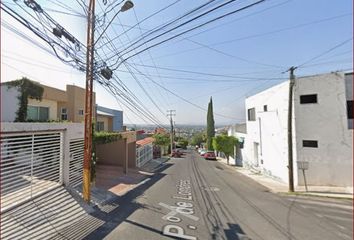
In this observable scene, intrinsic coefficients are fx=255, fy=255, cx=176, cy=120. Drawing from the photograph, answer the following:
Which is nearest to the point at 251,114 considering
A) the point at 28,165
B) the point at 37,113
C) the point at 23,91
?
the point at 37,113

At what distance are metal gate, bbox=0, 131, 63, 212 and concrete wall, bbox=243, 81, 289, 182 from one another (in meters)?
15.4

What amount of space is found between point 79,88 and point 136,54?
1544cm

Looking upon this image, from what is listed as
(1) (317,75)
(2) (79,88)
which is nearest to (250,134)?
(1) (317,75)

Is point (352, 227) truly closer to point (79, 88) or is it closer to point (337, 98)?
point (337, 98)

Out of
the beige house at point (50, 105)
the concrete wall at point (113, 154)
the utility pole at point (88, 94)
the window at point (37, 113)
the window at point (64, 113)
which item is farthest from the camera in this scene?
the window at point (64, 113)

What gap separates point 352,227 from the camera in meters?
8.88

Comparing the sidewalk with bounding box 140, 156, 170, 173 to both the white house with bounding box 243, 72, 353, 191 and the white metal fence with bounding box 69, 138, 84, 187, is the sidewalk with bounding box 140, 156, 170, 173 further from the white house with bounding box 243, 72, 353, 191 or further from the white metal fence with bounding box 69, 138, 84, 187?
the white metal fence with bounding box 69, 138, 84, 187

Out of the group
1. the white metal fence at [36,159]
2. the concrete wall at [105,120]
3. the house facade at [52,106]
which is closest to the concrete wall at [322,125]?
the white metal fence at [36,159]

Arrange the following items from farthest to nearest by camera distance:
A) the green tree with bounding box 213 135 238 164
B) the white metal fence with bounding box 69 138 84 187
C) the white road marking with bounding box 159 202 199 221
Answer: the green tree with bounding box 213 135 238 164 → the white metal fence with bounding box 69 138 84 187 → the white road marking with bounding box 159 202 199 221

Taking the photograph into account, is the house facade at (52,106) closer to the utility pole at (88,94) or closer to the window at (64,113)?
the window at (64,113)

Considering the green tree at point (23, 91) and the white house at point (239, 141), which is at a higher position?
the green tree at point (23, 91)

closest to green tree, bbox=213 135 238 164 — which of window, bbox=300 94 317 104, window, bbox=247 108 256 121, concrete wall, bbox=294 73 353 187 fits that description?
window, bbox=247 108 256 121

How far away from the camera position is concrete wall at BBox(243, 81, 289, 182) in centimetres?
1922

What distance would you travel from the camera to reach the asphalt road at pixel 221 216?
8203mm
